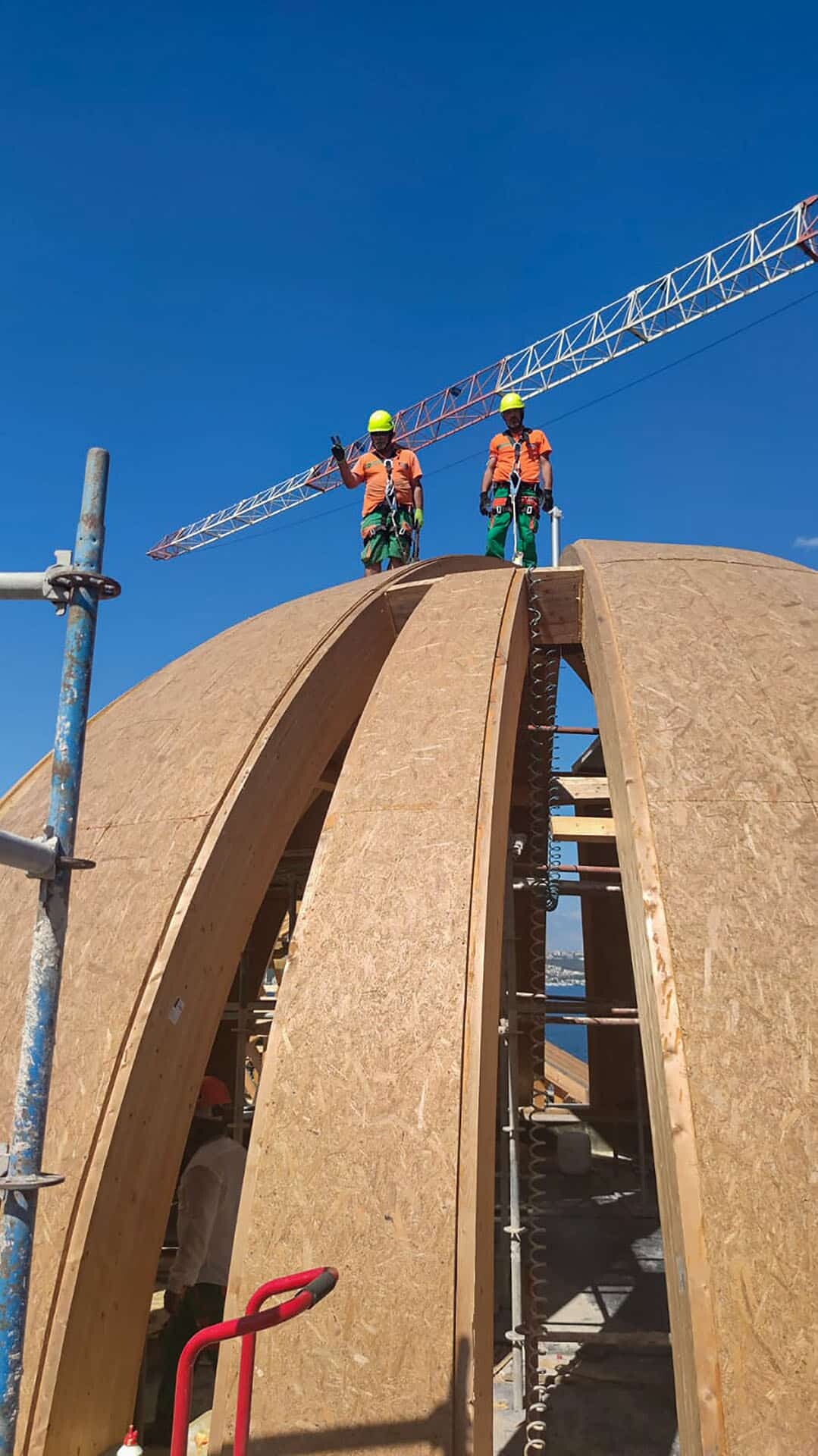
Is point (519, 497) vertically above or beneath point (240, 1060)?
above

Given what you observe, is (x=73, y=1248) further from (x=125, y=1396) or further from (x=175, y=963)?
(x=175, y=963)

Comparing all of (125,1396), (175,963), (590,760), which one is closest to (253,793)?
(175,963)

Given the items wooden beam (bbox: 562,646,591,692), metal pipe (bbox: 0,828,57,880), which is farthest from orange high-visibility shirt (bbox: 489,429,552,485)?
metal pipe (bbox: 0,828,57,880)

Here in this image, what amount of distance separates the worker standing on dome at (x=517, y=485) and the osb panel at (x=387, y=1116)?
17.8ft

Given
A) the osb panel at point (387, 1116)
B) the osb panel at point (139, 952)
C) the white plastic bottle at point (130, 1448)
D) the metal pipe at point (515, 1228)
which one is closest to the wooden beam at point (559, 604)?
the osb panel at point (139, 952)

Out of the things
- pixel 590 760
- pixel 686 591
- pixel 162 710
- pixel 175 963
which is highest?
pixel 590 760

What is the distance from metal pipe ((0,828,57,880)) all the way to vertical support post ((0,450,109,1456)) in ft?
0.13

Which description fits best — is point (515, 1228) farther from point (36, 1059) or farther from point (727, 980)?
point (36, 1059)

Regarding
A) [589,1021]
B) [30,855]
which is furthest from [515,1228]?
[30,855]

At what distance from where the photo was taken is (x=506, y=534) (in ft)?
33.8

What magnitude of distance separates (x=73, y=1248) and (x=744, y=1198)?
2.75 meters

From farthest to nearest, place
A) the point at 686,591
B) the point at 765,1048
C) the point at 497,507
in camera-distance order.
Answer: the point at 497,507 < the point at 686,591 < the point at 765,1048

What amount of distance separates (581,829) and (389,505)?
4.11 metres

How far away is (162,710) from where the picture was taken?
264 inches
